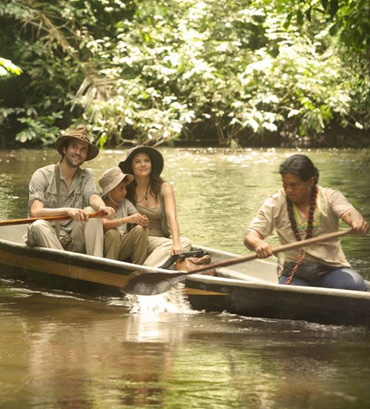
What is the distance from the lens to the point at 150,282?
7.23 m

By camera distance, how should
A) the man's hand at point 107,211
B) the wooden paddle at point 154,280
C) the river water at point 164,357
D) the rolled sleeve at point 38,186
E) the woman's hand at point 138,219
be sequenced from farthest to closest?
the rolled sleeve at point 38,186 < the woman's hand at point 138,219 < the man's hand at point 107,211 < the wooden paddle at point 154,280 < the river water at point 164,357

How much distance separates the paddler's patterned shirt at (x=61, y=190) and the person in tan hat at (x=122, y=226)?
0.14 m

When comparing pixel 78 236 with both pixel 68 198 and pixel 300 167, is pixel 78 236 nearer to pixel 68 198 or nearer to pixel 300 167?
pixel 68 198

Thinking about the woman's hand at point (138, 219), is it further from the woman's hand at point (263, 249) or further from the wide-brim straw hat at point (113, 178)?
the woman's hand at point (263, 249)

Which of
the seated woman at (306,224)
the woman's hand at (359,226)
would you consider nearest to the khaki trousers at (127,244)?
the seated woman at (306,224)

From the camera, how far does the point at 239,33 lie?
2447 centimetres

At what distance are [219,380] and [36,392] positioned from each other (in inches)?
34.7

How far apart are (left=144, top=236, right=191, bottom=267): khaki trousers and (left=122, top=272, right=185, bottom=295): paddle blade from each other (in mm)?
590

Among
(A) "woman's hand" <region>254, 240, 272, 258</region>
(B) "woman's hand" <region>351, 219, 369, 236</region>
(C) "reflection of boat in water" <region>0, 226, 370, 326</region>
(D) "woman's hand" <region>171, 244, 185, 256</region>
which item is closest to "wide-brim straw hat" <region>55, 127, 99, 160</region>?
(C) "reflection of boat in water" <region>0, 226, 370, 326</region>


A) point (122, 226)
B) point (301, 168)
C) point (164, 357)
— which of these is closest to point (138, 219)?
point (122, 226)

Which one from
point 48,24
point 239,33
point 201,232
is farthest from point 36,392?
point 239,33

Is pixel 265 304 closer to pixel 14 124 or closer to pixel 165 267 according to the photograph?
pixel 165 267

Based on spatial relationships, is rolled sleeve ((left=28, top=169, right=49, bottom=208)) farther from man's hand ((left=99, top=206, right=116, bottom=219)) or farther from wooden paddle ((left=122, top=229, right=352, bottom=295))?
wooden paddle ((left=122, top=229, right=352, bottom=295))

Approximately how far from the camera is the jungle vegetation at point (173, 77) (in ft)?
72.8
